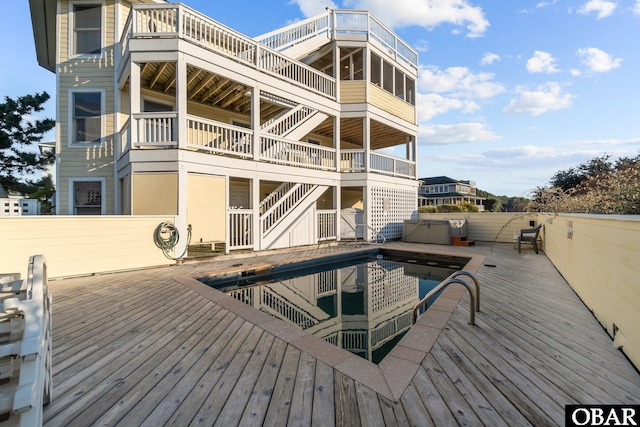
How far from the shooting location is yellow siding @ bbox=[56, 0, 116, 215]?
298 inches

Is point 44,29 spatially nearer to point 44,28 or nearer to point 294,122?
point 44,28

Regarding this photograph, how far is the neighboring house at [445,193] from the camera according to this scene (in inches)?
1292

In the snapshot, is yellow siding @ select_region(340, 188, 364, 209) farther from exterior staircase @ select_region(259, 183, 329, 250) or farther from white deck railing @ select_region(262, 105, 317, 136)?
white deck railing @ select_region(262, 105, 317, 136)

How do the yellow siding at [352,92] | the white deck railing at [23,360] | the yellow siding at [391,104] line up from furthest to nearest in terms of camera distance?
the yellow siding at [391,104] < the yellow siding at [352,92] < the white deck railing at [23,360]

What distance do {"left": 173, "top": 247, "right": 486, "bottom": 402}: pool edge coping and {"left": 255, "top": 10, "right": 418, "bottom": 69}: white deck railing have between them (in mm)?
9102

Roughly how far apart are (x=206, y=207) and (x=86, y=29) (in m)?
6.75

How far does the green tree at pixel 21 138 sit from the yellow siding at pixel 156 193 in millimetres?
7601

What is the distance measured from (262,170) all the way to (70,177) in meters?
5.58

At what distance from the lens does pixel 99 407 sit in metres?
1.66

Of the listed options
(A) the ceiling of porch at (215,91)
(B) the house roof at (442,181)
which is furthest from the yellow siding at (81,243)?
(B) the house roof at (442,181)

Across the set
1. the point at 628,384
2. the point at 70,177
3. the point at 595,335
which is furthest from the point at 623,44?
the point at 70,177

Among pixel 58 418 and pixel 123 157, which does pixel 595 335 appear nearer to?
pixel 58 418

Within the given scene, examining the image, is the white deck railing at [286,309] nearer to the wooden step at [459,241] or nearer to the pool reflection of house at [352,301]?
the pool reflection of house at [352,301]

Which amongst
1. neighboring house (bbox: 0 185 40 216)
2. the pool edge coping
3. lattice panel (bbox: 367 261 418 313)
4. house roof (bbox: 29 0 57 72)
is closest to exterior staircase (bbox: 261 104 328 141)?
lattice panel (bbox: 367 261 418 313)
